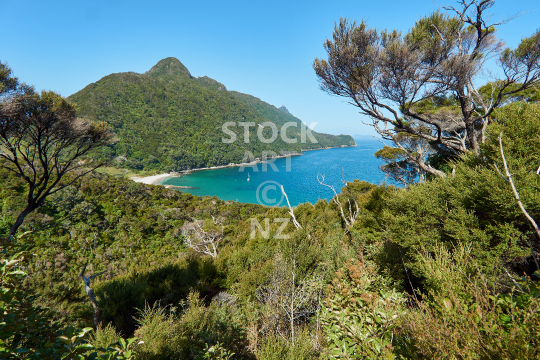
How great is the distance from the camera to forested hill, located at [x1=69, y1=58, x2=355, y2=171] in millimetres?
71750

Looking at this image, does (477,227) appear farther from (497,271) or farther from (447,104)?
(447,104)

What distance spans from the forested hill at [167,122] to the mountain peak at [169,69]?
3037cm

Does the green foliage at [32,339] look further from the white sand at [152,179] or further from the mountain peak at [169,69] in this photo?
the mountain peak at [169,69]

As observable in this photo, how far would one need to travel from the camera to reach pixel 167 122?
8925 centimetres

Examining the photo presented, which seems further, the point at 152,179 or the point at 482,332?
the point at 152,179

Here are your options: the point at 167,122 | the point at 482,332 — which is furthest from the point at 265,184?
the point at 167,122

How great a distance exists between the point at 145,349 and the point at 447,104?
1399 centimetres

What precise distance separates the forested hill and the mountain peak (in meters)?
30.4

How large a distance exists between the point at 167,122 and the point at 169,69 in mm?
77716
